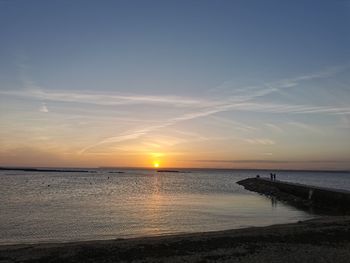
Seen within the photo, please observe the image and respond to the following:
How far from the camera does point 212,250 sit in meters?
15.0

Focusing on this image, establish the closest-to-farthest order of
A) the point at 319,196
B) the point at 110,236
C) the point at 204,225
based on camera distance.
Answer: the point at 110,236 → the point at 204,225 → the point at 319,196

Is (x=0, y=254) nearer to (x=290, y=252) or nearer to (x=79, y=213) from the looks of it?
(x=290, y=252)

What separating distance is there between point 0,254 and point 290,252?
10.9 metres

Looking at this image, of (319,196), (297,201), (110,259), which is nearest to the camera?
(110,259)

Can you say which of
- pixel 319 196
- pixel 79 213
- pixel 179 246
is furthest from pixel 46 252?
pixel 319 196

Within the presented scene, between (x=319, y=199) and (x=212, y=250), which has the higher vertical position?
(x=319, y=199)

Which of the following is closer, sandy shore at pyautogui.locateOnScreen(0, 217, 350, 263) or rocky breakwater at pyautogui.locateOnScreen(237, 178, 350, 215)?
sandy shore at pyautogui.locateOnScreen(0, 217, 350, 263)

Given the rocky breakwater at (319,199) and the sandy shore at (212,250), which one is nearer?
the sandy shore at (212,250)

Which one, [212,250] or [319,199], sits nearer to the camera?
[212,250]

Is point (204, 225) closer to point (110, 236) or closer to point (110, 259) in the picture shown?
point (110, 236)

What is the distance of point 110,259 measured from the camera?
13734mm

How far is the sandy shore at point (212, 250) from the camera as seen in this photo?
13.7 m

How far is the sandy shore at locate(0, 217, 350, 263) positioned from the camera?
13695mm

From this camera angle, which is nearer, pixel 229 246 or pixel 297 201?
pixel 229 246
